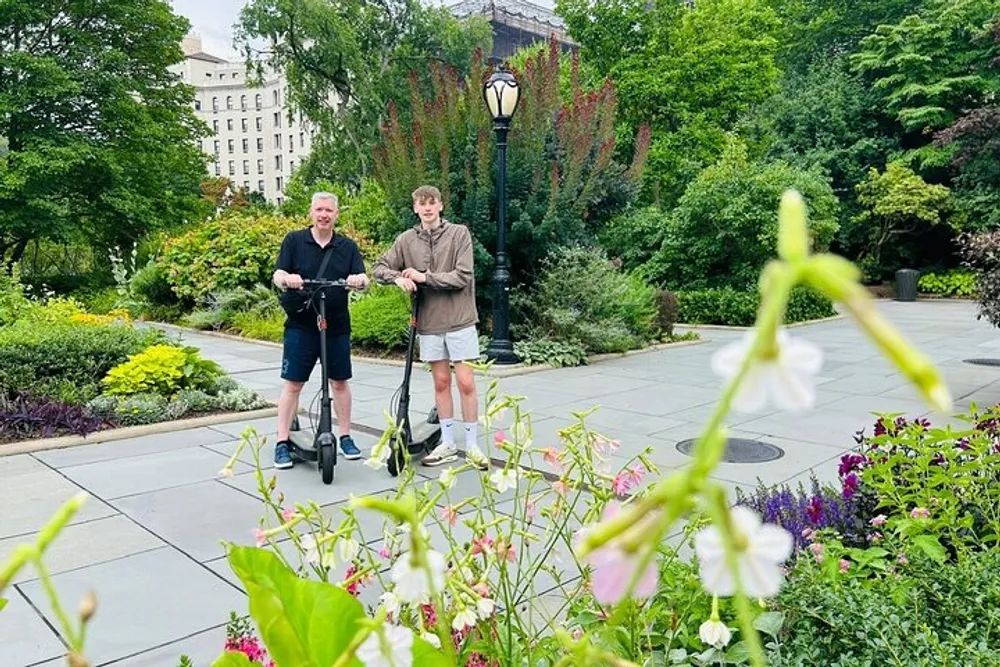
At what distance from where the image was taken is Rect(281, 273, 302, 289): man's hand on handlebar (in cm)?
453

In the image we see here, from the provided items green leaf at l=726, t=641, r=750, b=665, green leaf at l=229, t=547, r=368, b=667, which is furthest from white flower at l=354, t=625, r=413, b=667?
green leaf at l=726, t=641, r=750, b=665

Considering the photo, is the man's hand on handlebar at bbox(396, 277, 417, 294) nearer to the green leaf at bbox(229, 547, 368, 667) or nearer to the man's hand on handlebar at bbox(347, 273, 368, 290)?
the man's hand on handlebar at bbox(347, 273, 368, 290)

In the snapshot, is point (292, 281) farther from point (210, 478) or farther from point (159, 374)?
point (159, 374)

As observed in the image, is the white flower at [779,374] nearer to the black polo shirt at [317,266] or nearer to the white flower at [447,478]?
the white flower at [447,478]

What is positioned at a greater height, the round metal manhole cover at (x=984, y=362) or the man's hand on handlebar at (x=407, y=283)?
the man's hand on handlebar at (x=407, y=283)

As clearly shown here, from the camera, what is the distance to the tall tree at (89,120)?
17859 millimetres

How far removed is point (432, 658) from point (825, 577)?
1884mm

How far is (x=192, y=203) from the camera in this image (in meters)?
21.9

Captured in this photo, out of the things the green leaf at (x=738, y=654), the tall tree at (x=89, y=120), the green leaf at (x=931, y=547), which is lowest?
the green leaf at (x=738, y=654)

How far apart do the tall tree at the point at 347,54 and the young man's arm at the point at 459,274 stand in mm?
23176

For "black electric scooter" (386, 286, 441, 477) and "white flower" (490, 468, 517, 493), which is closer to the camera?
"white flower" (490, 468, 517, 493)

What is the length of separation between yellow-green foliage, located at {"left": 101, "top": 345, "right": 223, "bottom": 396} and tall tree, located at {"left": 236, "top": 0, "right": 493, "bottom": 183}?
20959 millimetres

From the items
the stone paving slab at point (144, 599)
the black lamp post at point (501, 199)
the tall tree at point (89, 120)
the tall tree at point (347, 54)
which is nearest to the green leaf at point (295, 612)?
the stone paving slab at point (144, 599)

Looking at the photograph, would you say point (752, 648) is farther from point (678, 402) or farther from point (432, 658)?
point (678, 402)
